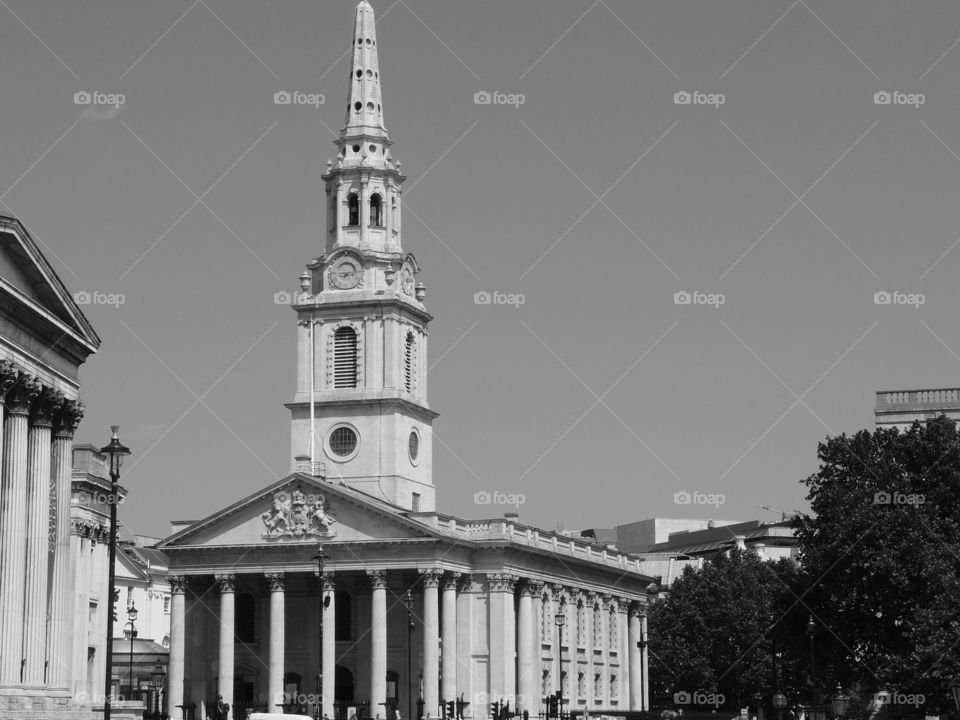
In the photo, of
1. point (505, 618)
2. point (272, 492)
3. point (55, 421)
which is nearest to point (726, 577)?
point (505, 618)

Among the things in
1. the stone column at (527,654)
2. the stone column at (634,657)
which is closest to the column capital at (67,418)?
the stone column at (527,654)

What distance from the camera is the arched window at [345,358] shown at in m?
118

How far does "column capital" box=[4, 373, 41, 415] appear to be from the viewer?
51375 millimetres

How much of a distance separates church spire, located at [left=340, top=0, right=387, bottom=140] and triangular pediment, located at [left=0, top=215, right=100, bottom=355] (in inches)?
2588

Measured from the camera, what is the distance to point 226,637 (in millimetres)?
109062

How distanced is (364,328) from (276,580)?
58.3 ft

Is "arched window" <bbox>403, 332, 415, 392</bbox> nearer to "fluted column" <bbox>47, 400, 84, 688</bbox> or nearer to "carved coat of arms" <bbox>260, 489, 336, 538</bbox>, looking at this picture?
"carved coat of arms" <bbox>260, 489, 336, 538</bbox>

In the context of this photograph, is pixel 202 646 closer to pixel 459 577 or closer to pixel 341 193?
pixel 459 577

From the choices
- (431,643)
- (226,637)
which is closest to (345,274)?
(226,637)

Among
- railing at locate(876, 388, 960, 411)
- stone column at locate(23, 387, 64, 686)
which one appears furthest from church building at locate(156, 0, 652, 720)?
stone column at locate(23, 387, 64, 686)

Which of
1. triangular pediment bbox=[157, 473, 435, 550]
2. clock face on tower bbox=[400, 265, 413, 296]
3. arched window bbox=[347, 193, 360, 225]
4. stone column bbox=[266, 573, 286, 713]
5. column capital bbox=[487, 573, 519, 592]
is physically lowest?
stone column bbox=[266, 573, 286, 713]

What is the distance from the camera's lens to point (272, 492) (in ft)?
360

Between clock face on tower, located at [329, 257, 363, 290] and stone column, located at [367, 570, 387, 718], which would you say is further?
clock face on tower, located at [329, 257, 363, 290]

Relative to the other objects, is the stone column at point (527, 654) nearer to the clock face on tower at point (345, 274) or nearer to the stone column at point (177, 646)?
the stone column at point (177, 646)
